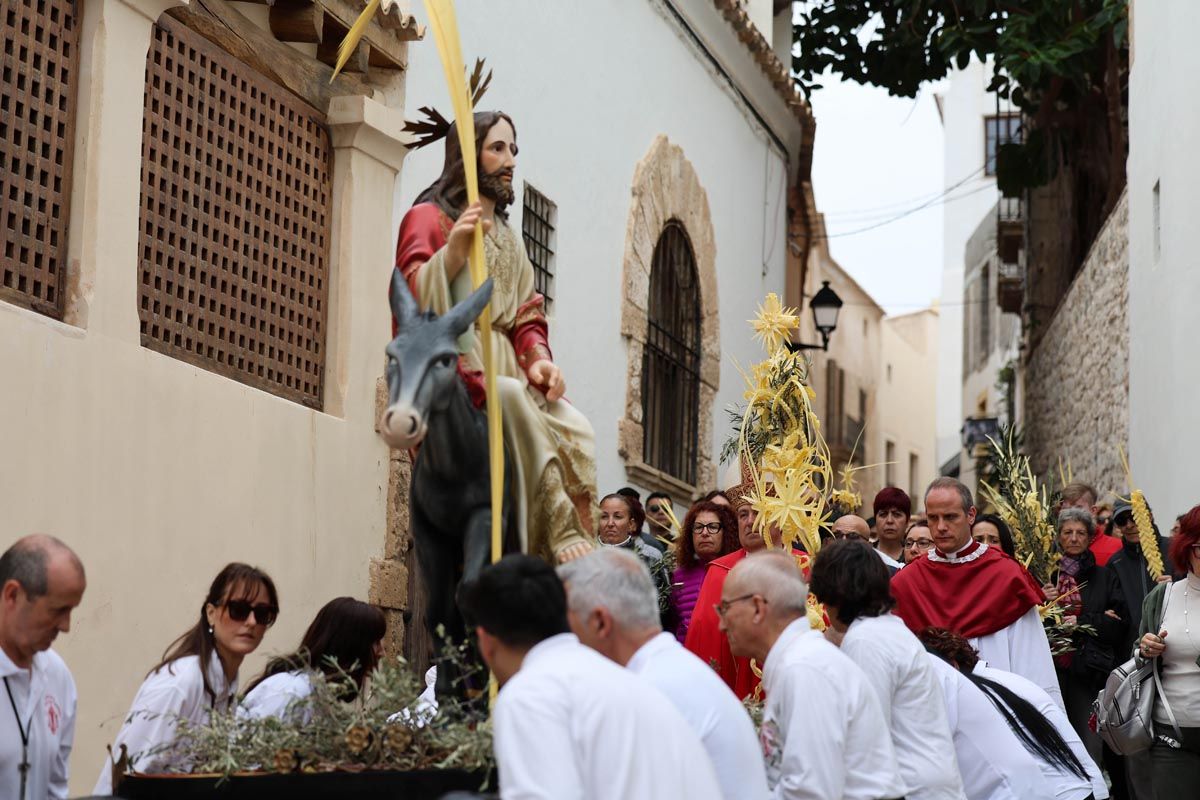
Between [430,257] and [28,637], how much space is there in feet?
5.27

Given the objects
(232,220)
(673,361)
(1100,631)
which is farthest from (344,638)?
(673,361)

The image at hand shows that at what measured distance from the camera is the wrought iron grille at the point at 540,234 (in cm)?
1364

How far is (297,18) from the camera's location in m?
10.2

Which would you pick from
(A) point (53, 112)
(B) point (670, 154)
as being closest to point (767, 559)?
(A) point (53, 112)

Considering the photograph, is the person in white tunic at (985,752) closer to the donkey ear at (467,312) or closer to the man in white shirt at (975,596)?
the man in white shirt at (975,596)

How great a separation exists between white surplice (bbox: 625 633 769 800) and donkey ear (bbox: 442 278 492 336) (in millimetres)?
1132

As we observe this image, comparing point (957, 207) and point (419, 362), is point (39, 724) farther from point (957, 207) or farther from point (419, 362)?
point (957, 207)

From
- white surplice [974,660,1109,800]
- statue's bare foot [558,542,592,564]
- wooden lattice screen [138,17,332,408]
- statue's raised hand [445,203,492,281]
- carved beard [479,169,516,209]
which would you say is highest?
wooden lattice screen [138,17,332,408]

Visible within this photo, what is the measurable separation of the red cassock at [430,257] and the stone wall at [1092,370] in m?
10.3

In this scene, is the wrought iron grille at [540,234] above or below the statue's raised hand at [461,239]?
above

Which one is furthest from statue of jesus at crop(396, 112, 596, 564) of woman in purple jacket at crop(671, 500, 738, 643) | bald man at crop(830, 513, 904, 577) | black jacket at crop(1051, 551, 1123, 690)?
black jacket at crop(1051, 551, 1123, 690)

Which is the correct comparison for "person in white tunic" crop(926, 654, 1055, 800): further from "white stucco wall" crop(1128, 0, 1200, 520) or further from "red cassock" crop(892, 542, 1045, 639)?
"white stucco wall" crop(1128, 0, 1200, 520)

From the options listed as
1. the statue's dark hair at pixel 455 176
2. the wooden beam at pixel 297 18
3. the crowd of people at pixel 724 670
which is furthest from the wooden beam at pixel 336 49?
the statue's dark hair at pixel 455 176

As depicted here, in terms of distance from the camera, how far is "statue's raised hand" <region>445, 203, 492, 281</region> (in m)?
5.48
